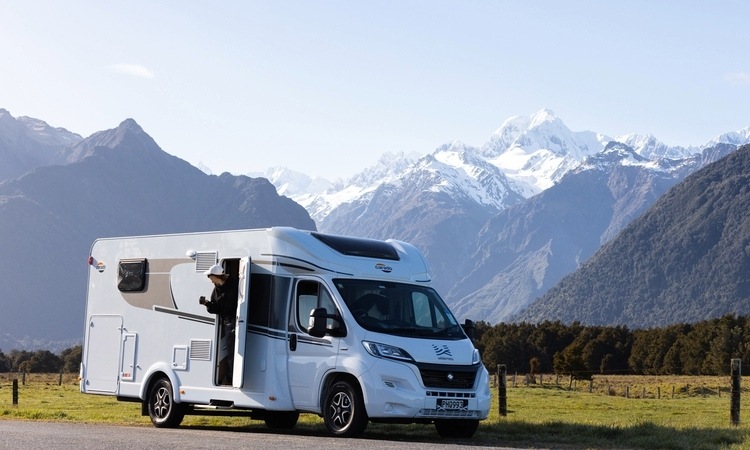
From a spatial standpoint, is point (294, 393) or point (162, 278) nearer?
point (294, 393)

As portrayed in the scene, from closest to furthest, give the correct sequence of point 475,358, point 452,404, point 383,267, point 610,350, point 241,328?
point 452,404 → point 475,358 → point 383,267 → point 241,328 → point 610,350

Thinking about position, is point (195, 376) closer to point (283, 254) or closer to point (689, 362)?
point (283, 254)

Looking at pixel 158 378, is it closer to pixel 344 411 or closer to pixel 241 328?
pixel 241 328

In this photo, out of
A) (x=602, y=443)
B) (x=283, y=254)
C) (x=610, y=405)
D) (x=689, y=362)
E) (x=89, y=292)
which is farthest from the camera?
(x=689, y=362)

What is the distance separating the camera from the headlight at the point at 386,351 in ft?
56.3

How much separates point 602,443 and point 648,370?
4368 inches

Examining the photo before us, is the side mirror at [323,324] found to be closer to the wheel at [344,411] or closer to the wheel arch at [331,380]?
the wheel arch at [331,380]

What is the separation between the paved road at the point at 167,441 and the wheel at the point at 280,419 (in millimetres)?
919

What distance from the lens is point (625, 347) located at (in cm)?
13288

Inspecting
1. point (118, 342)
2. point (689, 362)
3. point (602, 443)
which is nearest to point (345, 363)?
point (602, 443)

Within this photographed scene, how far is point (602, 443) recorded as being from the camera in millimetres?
17375

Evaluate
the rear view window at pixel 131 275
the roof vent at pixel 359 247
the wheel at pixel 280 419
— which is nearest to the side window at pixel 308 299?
the roof vent at pixel 359 247

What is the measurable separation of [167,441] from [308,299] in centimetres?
376

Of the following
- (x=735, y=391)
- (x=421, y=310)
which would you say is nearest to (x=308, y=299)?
(x=421, y=310)
